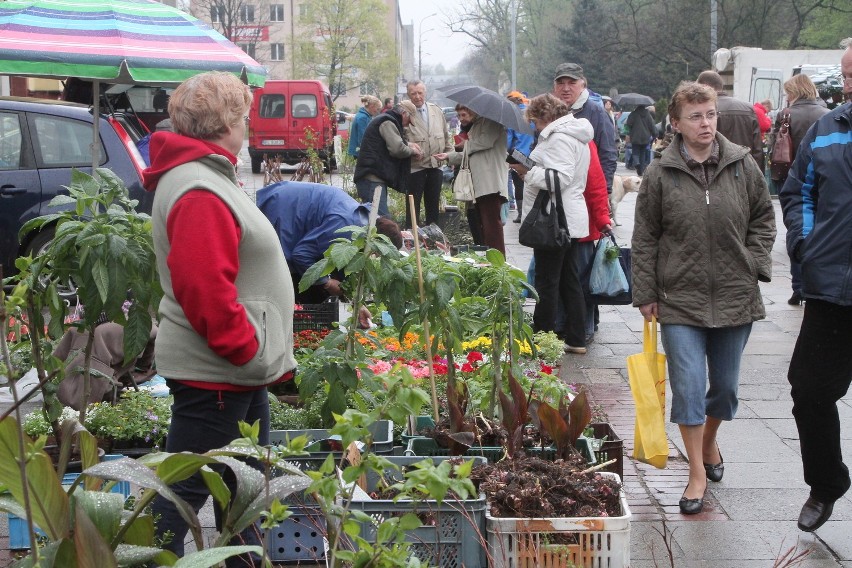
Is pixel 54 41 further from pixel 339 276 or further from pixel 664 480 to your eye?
pixel 664 480

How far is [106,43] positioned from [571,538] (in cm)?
450

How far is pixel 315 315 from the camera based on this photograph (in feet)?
22.4

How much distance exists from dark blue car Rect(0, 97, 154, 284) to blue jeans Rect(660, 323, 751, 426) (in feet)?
20.4

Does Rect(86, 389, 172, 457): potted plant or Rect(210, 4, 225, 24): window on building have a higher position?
Rect(210, 4, 225, 24): window on building

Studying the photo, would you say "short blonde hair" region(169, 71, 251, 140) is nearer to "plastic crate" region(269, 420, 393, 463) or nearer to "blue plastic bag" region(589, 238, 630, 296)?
"plastic crate" region(269, 420, 393, 463)

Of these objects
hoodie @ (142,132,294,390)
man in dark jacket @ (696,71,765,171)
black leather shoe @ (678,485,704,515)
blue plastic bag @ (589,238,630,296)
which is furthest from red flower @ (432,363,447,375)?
man in dark jacket @ (696,71,765,171)

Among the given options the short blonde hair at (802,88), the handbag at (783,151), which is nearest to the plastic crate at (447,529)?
the short blonde hair at (802,88)

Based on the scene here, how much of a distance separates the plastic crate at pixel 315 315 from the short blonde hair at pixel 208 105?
11.2 ft

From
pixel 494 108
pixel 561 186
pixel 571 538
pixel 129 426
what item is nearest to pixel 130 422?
pixel 129 426

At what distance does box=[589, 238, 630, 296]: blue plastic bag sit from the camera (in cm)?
836

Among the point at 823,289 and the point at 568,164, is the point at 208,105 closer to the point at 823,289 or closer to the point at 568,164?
the point at 823,289

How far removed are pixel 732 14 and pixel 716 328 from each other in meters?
41.4

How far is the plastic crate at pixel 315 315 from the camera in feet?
22.4

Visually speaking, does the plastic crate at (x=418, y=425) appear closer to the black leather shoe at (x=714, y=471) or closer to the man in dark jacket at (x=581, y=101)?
the black leather shoe at (x=714, y=471)
